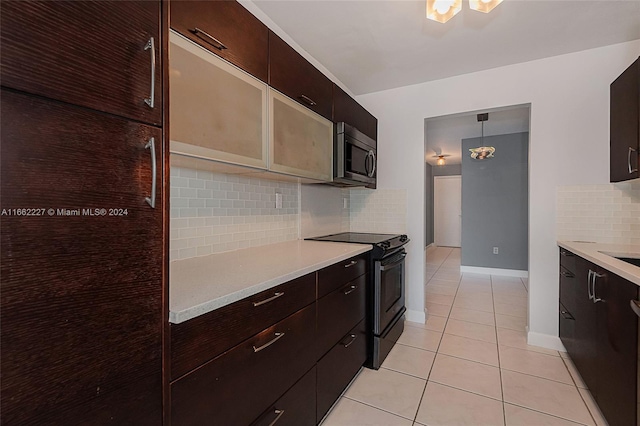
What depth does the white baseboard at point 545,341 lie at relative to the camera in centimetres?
247

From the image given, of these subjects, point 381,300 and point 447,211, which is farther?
point 447,211

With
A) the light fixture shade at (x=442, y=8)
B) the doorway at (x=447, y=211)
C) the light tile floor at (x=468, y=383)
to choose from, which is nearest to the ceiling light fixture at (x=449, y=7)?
the light fixture shade at (x=442, y=8)

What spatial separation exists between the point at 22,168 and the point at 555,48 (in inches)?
129

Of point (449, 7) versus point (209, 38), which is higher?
point (449, 7)

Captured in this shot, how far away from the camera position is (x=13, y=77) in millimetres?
550

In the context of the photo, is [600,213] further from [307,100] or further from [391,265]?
[307,100]

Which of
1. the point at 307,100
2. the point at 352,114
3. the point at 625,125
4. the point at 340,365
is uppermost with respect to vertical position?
the point at 352,114

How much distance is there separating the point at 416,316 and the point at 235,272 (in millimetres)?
2366

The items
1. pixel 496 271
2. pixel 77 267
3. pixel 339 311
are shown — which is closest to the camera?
pixel 77 267

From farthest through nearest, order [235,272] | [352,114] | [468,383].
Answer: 1. [352,114]
2. [468,383]
3. [235,272]

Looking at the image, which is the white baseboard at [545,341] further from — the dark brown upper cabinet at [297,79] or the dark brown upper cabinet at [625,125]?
the dark brown upper cabinet at [297,79]

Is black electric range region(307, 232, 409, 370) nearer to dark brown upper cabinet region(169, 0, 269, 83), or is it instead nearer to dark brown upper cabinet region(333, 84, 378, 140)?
dark brown upper cabinet region(333, 84, 378, 140)

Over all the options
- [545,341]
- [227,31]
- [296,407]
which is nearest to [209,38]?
[227,31]

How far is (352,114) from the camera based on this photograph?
2557 millimetres
